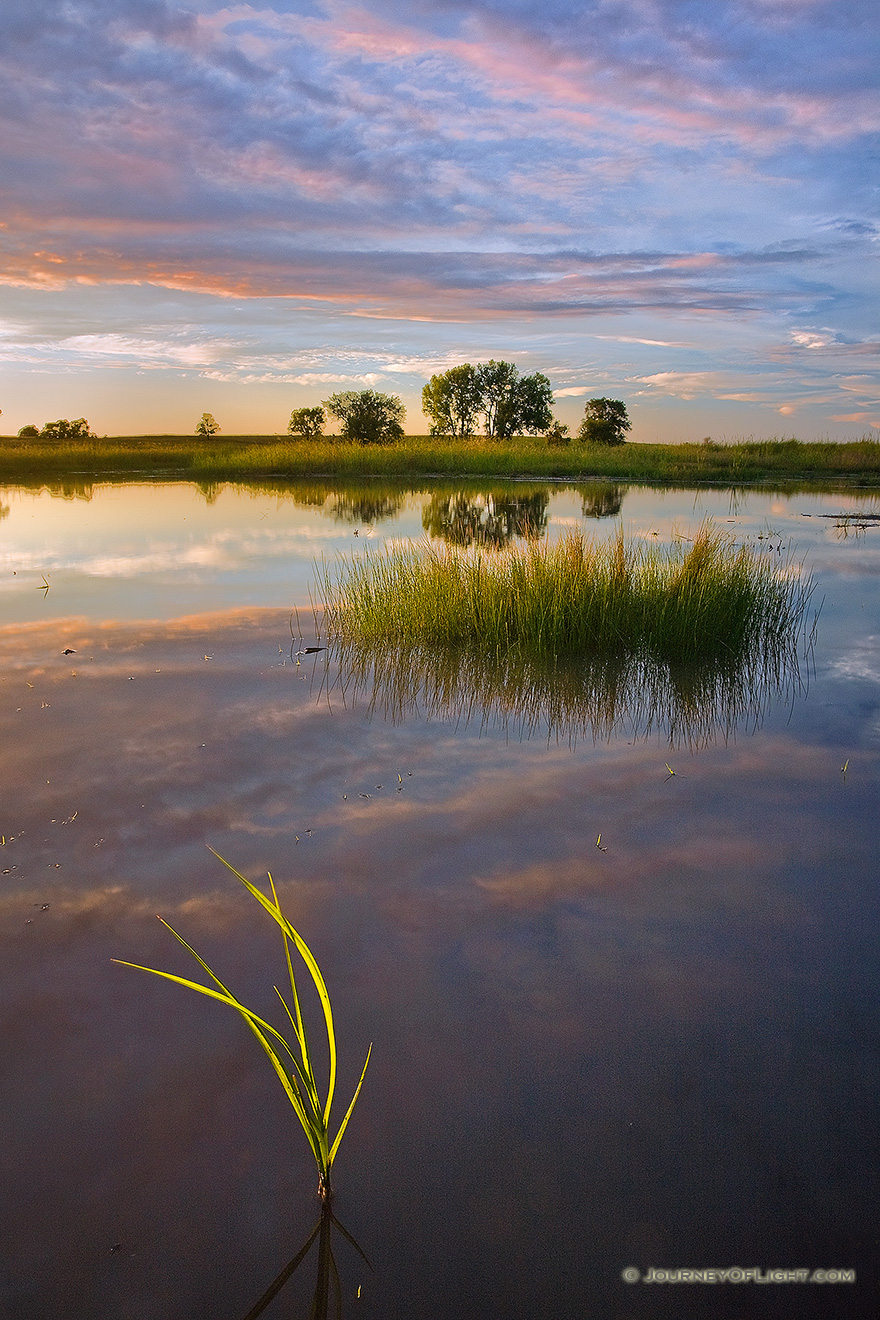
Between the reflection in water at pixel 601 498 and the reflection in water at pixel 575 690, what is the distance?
1300 centimetres

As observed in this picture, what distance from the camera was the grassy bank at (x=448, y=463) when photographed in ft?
112

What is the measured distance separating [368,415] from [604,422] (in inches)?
898

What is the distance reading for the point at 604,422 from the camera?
62.5m

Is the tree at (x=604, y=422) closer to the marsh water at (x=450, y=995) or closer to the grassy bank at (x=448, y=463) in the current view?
the grassy bank at (x=448, y=463)

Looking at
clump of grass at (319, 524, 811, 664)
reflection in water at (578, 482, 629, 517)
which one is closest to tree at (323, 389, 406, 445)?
reflection in water at (578, 482, 629, 517)

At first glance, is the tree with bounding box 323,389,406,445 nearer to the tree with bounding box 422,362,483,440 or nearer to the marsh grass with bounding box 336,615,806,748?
the tree with bounding box 422,362,483,440

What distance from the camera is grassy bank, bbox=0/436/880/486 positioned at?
34.1m

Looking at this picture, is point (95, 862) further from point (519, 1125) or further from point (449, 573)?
point (449, 573)

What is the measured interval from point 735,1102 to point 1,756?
4438 mm

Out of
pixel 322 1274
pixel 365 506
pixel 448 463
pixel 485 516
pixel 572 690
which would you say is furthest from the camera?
pixel 448 463

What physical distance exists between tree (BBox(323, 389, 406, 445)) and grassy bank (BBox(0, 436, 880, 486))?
7645 millimetres

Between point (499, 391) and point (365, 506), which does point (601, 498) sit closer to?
point (365, 506)

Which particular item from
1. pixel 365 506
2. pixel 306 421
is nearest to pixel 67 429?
pixel 306 421

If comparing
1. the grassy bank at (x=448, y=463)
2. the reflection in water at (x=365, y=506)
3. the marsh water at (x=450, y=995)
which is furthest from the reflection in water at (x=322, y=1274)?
the grassy bank at (x=448, y=463)
